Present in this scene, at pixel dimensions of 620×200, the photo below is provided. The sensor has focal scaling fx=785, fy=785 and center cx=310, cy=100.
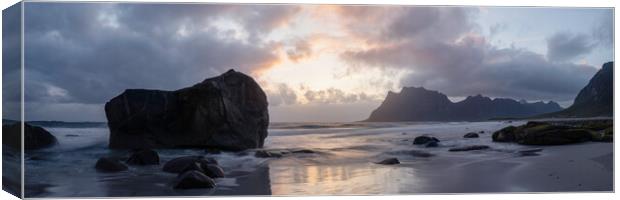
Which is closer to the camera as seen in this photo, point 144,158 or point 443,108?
point 144,158

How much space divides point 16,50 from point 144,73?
71.8 inches

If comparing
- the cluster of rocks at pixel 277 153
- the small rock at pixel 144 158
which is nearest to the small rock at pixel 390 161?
the cluster of rocks at pixel 277 153

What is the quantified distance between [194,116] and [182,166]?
34.8 inches

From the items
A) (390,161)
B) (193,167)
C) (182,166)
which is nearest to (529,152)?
(390,161)

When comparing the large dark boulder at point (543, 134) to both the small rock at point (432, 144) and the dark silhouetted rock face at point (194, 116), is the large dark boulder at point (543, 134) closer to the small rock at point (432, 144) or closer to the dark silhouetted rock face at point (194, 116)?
the small rock at point (432, 144)

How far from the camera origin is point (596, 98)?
12117 millimetres

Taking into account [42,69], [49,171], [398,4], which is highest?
[398,4]

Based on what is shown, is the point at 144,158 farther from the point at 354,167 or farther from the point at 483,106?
the point at 483,106

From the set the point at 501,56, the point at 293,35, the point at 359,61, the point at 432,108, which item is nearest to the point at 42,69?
the point at 293,35

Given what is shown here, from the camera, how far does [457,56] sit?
12047mm

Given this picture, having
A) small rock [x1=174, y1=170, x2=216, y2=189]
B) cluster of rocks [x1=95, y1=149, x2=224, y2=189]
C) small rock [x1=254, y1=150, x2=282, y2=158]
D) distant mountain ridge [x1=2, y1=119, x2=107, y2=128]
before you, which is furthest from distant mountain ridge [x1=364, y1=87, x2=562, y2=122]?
distant mountain ridge [x1=2, y1=119, x2=107, y2=128]

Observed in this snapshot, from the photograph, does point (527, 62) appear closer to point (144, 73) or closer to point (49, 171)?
point (144, 73)

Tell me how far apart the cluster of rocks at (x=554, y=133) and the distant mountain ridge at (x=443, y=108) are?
241mm

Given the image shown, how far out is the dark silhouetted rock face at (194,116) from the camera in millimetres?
11445
